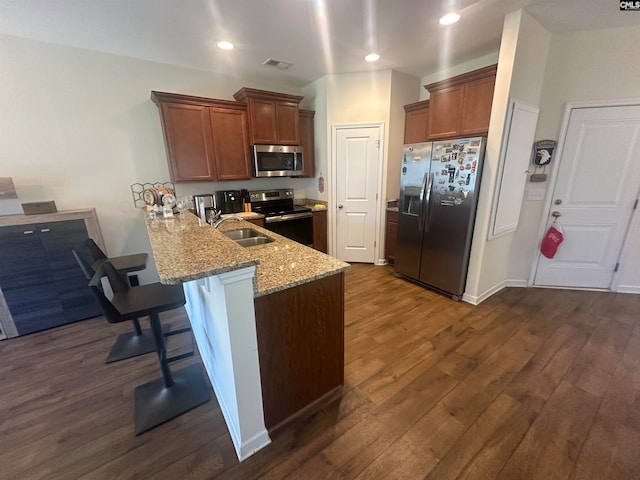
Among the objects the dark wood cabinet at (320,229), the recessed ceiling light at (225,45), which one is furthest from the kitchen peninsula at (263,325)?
the dark wood cabinet at (320,229)

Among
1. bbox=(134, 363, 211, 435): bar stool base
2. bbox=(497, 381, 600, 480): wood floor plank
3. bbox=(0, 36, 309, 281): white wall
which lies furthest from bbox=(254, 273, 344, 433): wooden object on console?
bbox=(0, 36, 309, 281): white wall

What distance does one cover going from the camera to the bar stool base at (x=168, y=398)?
5.24 ft

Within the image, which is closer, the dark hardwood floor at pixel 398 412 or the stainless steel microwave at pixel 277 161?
the dark hardwood floor at pixel 398 412

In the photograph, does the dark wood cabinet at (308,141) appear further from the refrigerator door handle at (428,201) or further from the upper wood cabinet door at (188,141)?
the refrigerator door handle at (428,201)

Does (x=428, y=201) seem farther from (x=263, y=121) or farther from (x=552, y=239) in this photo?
(x=263, y=121)

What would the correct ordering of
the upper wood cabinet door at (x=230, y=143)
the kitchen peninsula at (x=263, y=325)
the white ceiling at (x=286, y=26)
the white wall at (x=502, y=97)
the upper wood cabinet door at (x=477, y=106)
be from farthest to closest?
the upper wood cabinet door at (x=230, y=143) → the upper wood cabinet door at (x=477, y=106) → the white wall at (x=502, y=97) → the white ceiling at (x=286, y=26) → the kitchen peninsula at (x=263, y=325)

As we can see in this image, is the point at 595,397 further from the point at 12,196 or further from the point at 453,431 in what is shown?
the point at 12,196

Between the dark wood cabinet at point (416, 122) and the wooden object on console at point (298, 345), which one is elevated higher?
the dark wood cabinet at point (416, 122)

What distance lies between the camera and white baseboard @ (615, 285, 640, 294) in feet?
9.89

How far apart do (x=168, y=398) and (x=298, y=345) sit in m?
1.02

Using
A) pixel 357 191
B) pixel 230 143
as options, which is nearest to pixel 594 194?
pixel 357 191

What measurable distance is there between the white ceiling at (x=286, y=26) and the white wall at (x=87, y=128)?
0.18 m

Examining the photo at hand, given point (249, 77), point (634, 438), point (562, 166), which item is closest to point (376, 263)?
point (562, 166)

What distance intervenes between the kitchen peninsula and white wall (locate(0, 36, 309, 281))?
6.33ft
